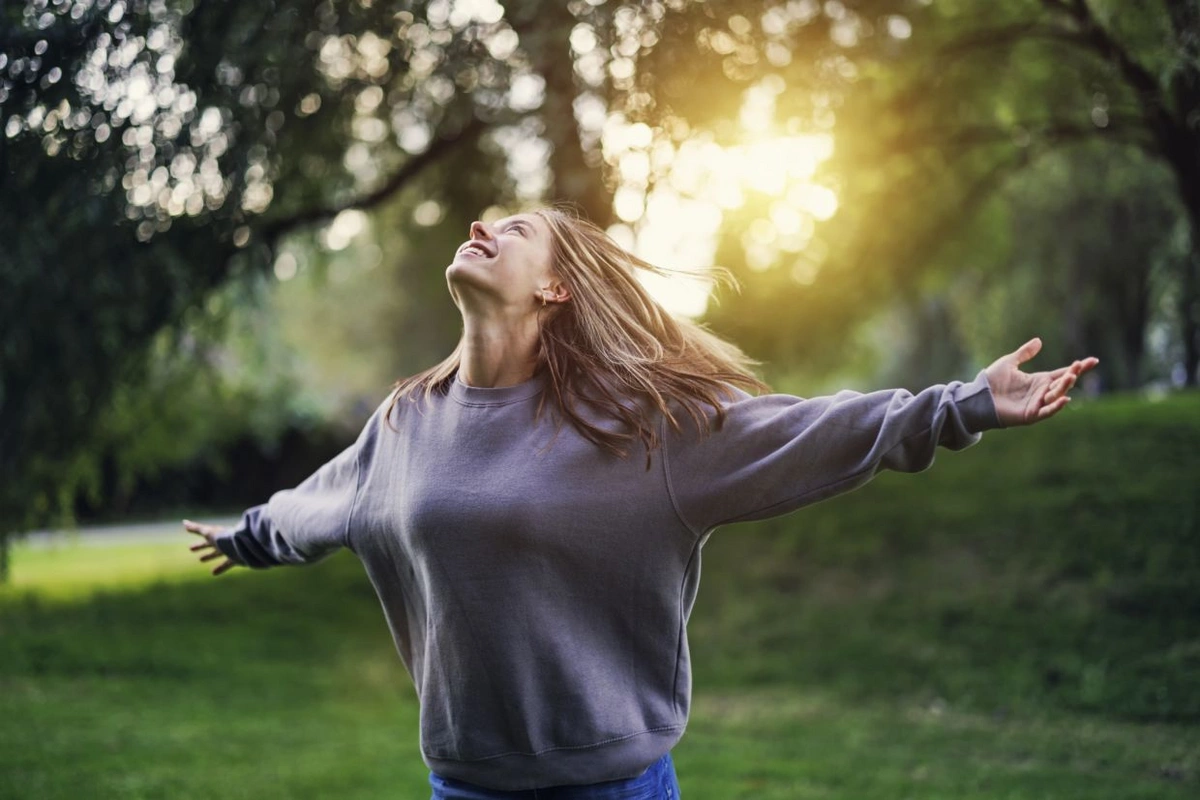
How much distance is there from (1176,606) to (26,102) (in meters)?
8.36

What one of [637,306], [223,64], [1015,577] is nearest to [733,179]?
[223,64]

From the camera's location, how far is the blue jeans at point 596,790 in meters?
2.51

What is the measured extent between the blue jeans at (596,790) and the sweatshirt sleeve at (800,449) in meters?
0.57

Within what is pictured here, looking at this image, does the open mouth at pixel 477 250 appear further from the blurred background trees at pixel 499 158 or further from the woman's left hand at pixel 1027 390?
the blurred background trees at pixel 499 158

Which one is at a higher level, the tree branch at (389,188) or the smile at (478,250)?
the tree branch at (389,188)

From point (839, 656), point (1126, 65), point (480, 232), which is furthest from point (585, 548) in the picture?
point (839, 656)

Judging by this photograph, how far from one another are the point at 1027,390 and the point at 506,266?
1223mm

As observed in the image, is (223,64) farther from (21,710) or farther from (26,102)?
(21,710)

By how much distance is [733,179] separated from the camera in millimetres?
8305

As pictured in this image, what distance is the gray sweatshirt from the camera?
2492 millimetres

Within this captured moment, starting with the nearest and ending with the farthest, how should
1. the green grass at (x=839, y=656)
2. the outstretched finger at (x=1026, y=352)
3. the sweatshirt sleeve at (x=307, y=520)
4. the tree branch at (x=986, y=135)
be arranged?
the outstretched finger at (x=1026, y=352)
the sweatshirt sleeve at (x=307, y=520)
the green grass at (x=839, y=656)
the tree branch at (x=986, y=135)

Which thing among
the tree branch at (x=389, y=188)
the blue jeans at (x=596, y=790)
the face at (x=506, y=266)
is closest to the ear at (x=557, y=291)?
the face at (x=506, y=266)

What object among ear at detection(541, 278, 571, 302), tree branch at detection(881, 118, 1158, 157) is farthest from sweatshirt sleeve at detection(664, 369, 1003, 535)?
tree branch at detection(881, 118, 1158, 157)

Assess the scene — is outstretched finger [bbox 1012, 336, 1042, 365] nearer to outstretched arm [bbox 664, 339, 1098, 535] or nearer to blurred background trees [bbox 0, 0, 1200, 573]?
outstretched arm [bbox 664, 339, 1098, 535]
